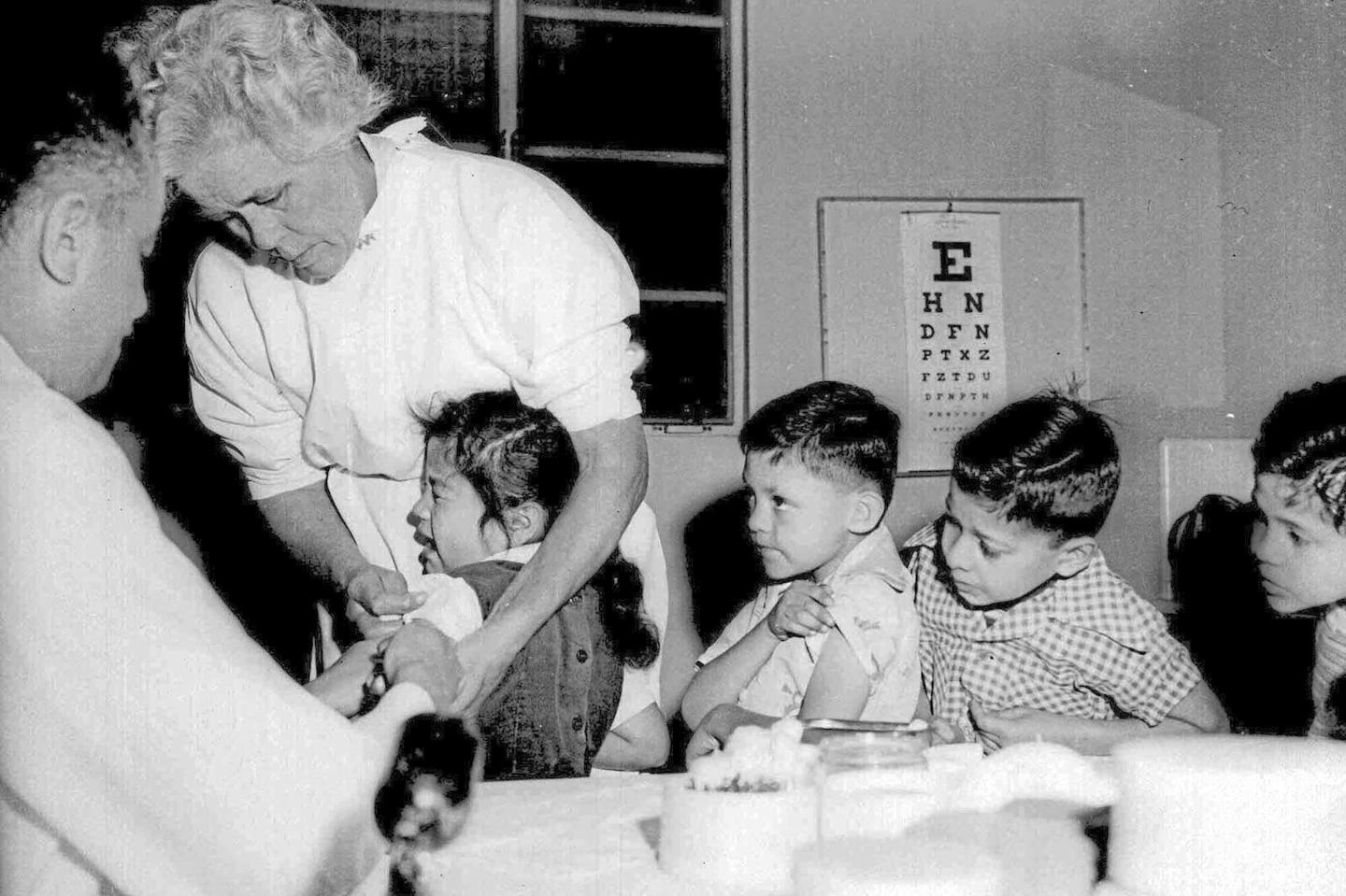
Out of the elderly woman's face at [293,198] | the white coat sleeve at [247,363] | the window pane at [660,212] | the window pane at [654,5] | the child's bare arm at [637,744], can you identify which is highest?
the window pane at [654,5]

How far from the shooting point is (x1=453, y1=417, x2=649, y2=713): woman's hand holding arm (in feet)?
2.79

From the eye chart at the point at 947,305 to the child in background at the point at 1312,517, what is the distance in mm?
629

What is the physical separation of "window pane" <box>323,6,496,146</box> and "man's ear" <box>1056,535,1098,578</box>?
96 cm

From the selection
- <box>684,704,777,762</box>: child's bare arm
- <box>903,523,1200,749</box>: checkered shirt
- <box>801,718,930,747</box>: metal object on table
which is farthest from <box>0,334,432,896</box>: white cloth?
<box>903,523,1200,749</box>: checkered shirt

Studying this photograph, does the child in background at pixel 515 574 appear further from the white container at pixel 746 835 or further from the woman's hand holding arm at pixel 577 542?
the white container at pixel 746 835

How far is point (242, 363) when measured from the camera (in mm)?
994

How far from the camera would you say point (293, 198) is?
834 millimetres

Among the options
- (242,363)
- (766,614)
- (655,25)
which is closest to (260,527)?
(242,363)

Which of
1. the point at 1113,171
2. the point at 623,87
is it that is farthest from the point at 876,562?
the point at 623,87

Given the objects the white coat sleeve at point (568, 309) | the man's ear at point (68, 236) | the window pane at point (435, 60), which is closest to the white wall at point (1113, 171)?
the window pane at point (435, 60)

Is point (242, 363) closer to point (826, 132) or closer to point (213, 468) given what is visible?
point (213, 468)

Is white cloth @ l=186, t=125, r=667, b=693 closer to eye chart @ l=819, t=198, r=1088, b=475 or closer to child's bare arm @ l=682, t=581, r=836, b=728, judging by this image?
child's bare arm @ l=682, t=581, r=836, b=728

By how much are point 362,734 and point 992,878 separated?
260 millimetres

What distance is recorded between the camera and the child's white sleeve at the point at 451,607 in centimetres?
87
